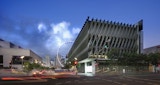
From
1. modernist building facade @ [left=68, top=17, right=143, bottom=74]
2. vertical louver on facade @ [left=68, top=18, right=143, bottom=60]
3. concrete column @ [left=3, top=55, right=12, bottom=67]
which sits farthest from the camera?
concrete column @ [left=3, top=55, right=12, bottom=67]

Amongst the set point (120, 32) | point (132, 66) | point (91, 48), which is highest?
point (120, 32)

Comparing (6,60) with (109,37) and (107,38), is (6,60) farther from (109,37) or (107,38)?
(109,37)

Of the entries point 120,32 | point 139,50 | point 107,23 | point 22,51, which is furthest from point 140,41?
point 22,51

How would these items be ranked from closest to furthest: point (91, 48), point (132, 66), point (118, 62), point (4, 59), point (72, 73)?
point (72, 73) < point (118, 62) < point (132, 66) < point (91, 48) < point (4, 59)

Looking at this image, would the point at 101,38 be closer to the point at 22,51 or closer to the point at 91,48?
the point at 91,48

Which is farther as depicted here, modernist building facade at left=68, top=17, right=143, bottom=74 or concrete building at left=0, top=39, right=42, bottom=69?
concrete building at left=0, top=39, right=42, bottom=69

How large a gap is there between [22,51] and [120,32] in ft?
180

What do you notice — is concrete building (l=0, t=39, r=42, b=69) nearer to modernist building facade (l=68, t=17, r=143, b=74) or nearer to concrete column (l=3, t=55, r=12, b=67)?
concrete column (l=3, t=55, r=12, b=67)

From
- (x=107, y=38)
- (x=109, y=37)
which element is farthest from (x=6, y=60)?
(x=109, y=37)

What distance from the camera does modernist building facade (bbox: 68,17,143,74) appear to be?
92.6 m

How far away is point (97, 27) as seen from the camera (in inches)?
3718

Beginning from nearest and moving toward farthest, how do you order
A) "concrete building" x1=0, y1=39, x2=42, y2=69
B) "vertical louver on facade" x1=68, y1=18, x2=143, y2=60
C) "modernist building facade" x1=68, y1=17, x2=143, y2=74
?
"modernist building facade" x1=68, y1=17, x2=143, y2=74 → "vertical louver on facade" x1=68, y1=18, x2=143, y2=60 → "concrete building" x1=0, y1=39, x2=42, y2=69

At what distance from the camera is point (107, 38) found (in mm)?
97500

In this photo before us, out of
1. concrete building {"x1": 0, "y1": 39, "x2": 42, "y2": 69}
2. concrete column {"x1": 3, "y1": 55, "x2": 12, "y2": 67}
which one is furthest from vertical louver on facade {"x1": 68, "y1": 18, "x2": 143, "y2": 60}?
concrete column {"x1": 3, "y1": 55, "x2": 12, "y2": 67}
